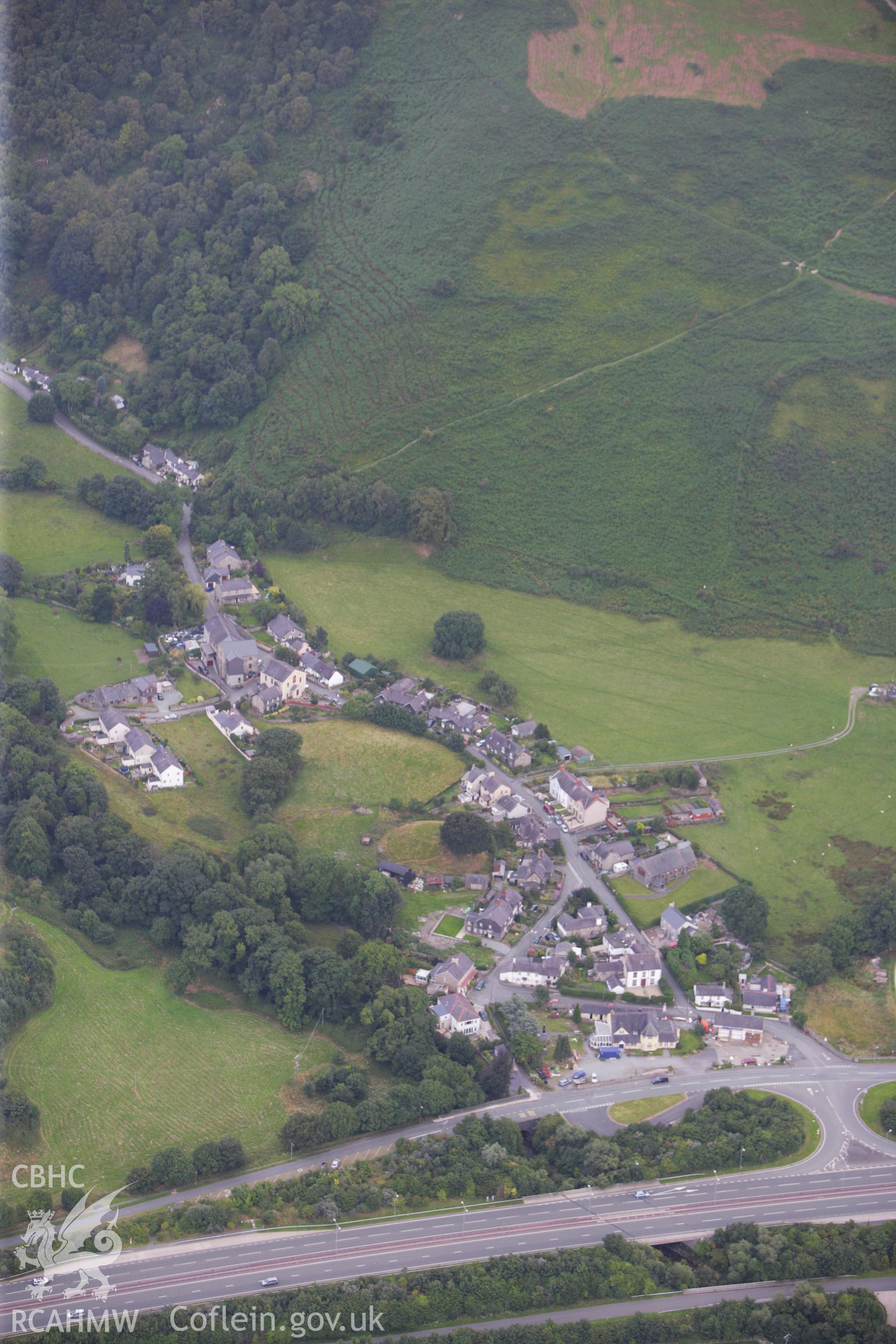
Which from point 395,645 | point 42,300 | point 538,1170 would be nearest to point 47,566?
point 395,645

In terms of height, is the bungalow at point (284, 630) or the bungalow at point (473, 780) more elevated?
the bungalow at point (284, 630)

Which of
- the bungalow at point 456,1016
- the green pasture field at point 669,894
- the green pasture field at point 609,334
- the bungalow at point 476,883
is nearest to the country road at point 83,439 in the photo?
the green pasture field at point 609,334

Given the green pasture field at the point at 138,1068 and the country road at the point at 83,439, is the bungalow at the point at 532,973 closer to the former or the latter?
the green pasture field at the point at 138,1068

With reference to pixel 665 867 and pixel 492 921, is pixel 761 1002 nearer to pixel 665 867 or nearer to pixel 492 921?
pixel 665 867

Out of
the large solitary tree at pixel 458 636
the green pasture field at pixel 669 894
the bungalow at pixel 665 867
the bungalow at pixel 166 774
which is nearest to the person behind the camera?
the green pasture field at pixel 669 894

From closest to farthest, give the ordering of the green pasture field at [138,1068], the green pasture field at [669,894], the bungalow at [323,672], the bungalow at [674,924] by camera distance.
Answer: the green pasture field at [138,1068] → the bungalow at [674,924] → the green pasture field at [669,894] → the bungalow at [323,672]

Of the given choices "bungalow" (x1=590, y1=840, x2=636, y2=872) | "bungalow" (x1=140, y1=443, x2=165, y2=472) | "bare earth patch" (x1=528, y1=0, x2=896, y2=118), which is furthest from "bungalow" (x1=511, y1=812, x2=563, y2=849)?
"bare earth patch" (x1=528, y1=0, x2=896, y2=118)

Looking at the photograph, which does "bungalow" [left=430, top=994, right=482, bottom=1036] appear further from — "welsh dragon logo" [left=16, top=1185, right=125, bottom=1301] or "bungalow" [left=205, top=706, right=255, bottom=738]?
"bungalow" [left=205, top=706, right=255, bottom=738]

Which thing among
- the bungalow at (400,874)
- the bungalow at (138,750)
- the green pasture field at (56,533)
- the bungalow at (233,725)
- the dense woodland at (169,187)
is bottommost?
the bungalow at (400,874)
